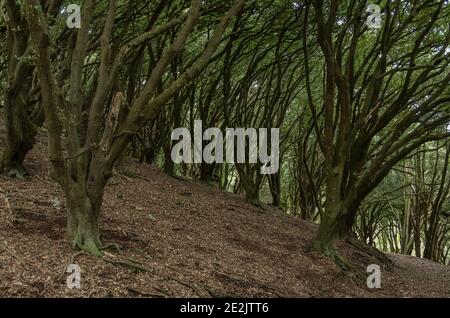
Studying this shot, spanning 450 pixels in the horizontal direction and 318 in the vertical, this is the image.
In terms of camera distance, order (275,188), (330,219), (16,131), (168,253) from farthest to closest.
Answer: (275,188) < (330,219) < (16,131) < (168,253)

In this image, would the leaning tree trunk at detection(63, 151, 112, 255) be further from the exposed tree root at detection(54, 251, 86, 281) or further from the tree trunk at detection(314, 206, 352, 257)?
the tree trunk at detection(314, 206, 352, 257)

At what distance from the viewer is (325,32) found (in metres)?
7.38

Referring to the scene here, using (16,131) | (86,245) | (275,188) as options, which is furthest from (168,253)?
(275,188)

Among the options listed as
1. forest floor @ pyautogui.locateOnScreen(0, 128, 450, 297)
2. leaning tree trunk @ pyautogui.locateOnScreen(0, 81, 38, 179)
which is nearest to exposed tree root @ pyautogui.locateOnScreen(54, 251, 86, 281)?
forest floor @ pyautogui.locateOnScreen(0, 128, 450, 297)

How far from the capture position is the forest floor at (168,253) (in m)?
4.24

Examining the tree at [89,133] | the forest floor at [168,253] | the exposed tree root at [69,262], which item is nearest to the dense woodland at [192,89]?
the tree at [89,133]

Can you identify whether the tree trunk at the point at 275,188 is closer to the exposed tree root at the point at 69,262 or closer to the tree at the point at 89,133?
the tree at the point at 89,133

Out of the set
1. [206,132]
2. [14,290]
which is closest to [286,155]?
[206,132]

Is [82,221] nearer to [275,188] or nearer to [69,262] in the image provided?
[69,262]

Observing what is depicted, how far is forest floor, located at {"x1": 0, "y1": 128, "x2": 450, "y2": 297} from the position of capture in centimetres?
424

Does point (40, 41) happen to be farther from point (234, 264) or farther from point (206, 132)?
point (206, 132)

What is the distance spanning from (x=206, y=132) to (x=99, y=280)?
9.82 m

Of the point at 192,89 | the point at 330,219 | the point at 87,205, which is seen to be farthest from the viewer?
the point at 192,89

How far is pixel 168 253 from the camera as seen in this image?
5496 millimetres
